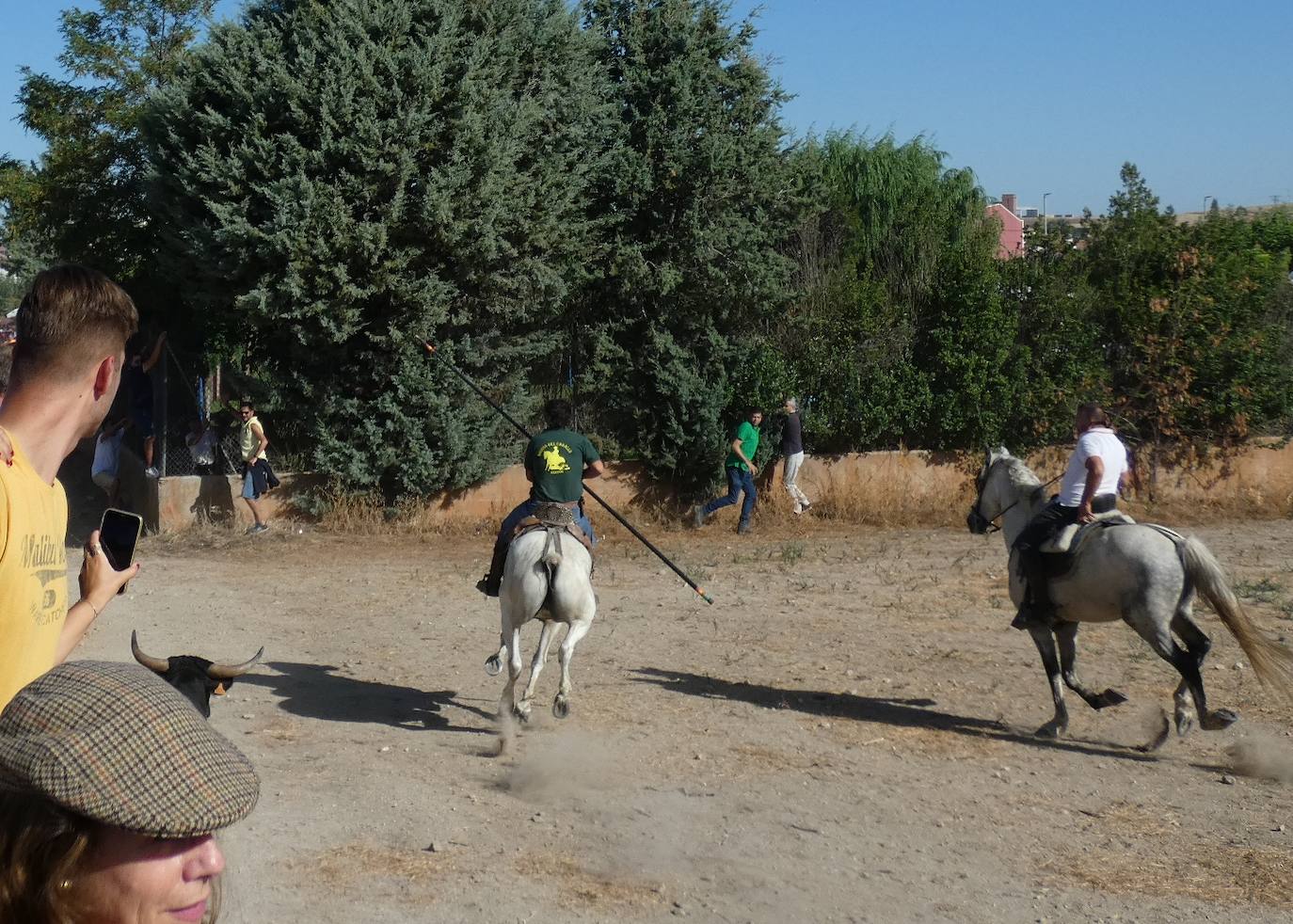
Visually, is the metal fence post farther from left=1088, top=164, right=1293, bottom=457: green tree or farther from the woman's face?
the woman's face

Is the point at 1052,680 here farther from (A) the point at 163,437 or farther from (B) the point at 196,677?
(A) the point at 163,437

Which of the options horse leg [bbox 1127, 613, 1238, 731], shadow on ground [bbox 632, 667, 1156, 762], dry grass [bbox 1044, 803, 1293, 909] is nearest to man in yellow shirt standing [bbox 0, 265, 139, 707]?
dry grass [bbox 1044, 803, 1293, 909]

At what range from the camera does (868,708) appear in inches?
384

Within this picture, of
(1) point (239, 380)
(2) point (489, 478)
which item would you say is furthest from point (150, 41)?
Result: (2) point (489, 478)

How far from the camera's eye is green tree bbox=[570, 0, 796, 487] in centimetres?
1834

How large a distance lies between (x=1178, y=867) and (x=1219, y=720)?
85.9 inches

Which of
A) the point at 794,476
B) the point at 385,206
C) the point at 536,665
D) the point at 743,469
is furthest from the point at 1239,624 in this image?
the point at 385,206

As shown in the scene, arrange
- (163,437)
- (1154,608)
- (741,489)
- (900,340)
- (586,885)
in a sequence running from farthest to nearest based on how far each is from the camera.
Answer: (900,340) < (741,489) < (163,437) < (1154,608) < (586,885)

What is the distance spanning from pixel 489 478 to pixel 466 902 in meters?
11.9

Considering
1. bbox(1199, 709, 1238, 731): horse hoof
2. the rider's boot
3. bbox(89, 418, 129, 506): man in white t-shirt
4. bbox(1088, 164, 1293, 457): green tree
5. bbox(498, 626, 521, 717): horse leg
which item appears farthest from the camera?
bbox(1088, 164, 1293, 457): green tree

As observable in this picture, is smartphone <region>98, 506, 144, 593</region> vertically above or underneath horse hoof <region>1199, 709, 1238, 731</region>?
above

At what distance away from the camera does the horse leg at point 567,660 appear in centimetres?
905

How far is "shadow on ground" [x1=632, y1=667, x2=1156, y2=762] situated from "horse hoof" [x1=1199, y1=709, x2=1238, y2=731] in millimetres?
420

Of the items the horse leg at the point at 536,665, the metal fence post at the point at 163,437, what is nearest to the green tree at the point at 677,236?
the metal fence post at the point at 163,437
